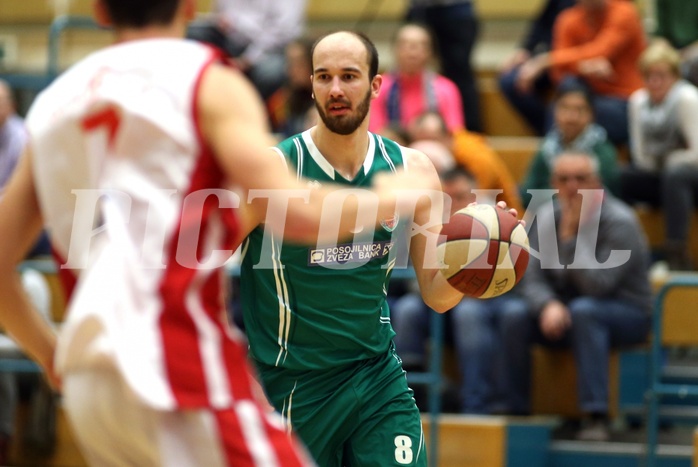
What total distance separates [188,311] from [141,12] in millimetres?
769

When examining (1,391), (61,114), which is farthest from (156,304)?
(1,391)

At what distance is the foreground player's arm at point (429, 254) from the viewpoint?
450 centimetres

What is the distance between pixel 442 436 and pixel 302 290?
3329 mm

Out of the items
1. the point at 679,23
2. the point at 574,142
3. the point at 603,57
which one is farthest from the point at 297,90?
the point at 679,23

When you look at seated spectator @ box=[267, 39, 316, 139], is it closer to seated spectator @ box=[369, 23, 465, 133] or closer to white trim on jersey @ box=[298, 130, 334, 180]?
seated spectator @ box=[369, 23, 465, 133]

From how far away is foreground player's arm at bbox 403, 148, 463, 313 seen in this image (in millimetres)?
4496

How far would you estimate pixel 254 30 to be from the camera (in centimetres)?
1059

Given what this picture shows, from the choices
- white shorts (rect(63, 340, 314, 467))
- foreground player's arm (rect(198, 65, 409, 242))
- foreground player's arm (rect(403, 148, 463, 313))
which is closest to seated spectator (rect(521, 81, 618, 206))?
foreground player's arm (rect(403, 148, 463, 313))

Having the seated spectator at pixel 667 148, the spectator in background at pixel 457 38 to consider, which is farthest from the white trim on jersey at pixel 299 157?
the spectator in background at pixel 457 38

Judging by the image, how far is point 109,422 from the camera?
276 cm

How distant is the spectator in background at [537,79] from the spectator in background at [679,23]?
98cm

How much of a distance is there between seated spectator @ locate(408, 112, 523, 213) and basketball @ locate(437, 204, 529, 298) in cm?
395

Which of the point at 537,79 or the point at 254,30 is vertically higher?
the point at 254,30

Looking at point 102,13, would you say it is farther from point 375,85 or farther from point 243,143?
point 375,85
